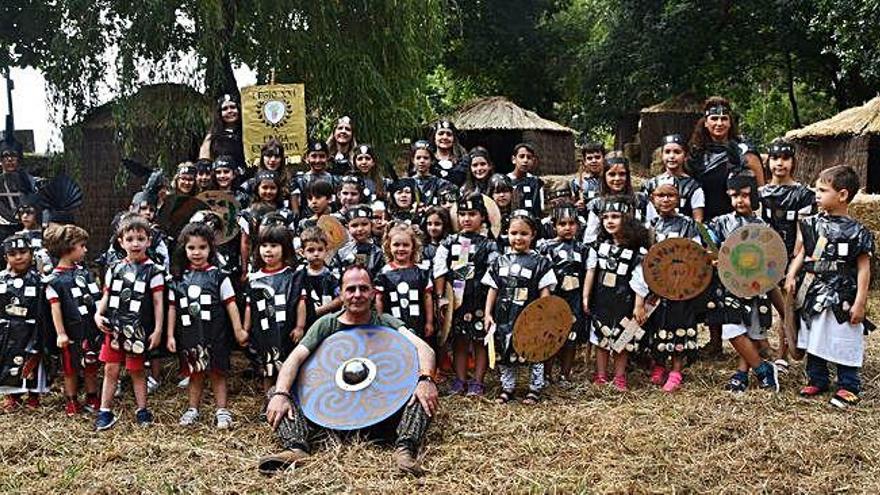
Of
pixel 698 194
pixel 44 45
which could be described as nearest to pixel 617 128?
pixel 44 45

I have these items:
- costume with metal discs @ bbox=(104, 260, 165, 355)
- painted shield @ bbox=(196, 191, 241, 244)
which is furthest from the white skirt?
costume with metal discs @ bbox=(104, 260, 165, 355)

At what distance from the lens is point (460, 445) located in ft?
15.0

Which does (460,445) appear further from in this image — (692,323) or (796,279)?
(796,279)

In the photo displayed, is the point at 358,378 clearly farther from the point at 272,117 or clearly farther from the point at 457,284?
the point at 272,117

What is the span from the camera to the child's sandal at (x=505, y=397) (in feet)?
18.0

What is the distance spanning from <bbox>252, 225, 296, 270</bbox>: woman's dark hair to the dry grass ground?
1.04 metres

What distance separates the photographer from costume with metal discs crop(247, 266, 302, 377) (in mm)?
5203

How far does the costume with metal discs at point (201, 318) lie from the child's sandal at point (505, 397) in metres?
1.81

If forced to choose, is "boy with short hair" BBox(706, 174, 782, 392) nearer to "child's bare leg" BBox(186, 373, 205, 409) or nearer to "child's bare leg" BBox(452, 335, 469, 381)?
"child's bare leg" BBox(452, 335, 469, 381)

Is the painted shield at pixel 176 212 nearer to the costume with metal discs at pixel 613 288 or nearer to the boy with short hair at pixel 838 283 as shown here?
the costume with metal discs at pixel 613 288

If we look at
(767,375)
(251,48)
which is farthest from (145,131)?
(767,375)

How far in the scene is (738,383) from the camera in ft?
18.4

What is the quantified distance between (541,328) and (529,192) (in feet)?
4.98

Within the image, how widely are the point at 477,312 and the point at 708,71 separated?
51.5ft
